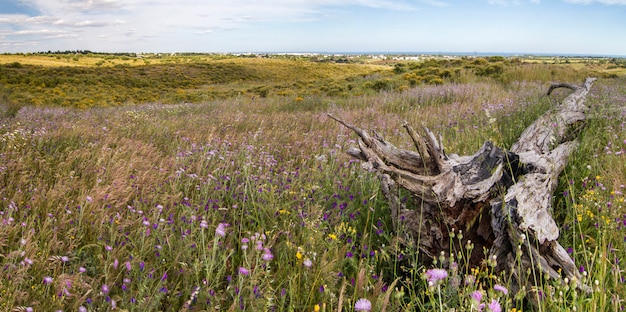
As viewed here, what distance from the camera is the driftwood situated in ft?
6.96

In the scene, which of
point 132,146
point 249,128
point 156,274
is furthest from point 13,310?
point 249,128

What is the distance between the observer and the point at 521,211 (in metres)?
2.15

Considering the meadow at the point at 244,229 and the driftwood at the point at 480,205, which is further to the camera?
the driftwood at the point at 480,205

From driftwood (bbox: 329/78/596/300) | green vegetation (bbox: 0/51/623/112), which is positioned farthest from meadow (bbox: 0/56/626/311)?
green vegetation (bbox: 0/51/623/112)

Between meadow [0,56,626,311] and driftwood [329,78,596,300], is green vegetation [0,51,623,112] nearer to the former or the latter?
meadow [0,56,626,311]

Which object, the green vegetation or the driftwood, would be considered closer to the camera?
the driftwood

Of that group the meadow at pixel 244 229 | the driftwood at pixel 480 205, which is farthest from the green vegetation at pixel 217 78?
the driftwood at pixel 480 205

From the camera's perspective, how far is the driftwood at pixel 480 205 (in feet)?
6.96

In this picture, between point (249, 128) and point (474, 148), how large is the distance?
3776 mm

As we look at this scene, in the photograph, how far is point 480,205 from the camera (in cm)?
240

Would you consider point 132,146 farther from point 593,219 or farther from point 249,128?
point 593,219

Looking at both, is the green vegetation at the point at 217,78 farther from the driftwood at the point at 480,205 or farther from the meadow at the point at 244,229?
the driftwood at the point at 480,205

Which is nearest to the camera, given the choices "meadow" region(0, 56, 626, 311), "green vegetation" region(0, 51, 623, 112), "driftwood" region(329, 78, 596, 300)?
"meadow" region(0, 56, 626, 311)

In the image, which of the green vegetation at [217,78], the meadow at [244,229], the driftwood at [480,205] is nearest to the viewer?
the meadow at [244,229]
